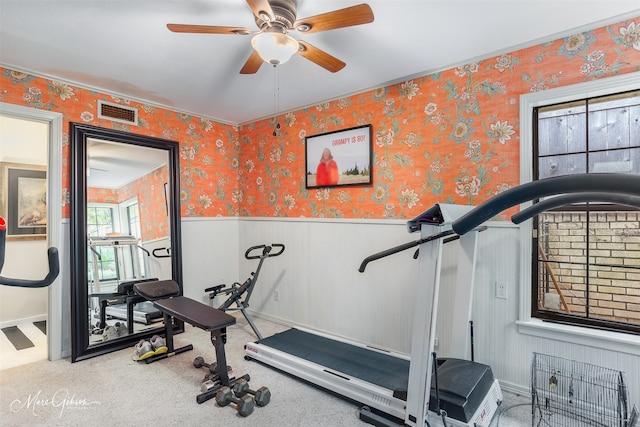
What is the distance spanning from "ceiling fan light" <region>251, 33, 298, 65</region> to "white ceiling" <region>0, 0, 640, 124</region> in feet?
0.91

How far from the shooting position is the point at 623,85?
6.80 feet

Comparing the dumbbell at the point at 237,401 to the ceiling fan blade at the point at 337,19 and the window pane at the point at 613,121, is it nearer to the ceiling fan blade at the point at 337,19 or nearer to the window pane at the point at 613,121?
the ceiling fan blade at the point at 337,19

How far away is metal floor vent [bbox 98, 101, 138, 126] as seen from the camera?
329 centimetres

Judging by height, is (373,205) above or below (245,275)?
above

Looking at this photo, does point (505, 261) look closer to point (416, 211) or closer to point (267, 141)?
point (416, 211)

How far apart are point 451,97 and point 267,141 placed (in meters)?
2.26

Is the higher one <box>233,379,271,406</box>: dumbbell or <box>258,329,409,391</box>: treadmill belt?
<box>258,329,409,391</box>: treadmill belt

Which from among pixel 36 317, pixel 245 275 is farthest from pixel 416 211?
pixel 36 317

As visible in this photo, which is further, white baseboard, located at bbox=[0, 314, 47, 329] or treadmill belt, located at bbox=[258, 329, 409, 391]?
white baseboard, located at bbox=[0, 314, 47, 329]

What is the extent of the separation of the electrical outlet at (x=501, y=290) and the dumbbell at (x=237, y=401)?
75.4 inches

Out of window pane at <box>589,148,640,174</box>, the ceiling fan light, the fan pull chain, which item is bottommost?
window pane at <box>589,148,640,174</box>

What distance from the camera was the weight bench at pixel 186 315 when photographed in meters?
2.48

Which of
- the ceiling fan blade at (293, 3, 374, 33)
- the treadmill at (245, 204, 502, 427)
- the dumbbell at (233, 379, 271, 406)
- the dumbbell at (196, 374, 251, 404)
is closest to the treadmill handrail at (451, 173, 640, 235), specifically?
the treadmill at (245, 204, 502, 427)

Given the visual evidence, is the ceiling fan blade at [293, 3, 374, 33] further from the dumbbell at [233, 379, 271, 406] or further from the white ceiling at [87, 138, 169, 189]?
the white ceiling at [87, 138, 169, 189]
